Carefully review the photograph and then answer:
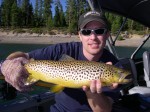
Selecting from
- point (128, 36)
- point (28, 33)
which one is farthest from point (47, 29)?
point (128, 36)

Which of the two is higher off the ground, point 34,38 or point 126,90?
point 126,90

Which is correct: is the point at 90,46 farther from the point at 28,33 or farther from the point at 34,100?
the point at 28,33

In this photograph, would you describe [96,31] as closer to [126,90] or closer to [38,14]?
[126,90]

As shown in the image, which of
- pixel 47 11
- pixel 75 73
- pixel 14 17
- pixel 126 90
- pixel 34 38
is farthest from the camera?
pixel 47 11

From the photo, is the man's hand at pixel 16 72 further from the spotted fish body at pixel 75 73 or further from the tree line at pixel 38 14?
the tree line at pixel 38 14

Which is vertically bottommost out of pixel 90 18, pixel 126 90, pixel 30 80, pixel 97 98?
pixel 126 90

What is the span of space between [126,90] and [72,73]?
3130mm

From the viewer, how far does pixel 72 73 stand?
331 centimetres

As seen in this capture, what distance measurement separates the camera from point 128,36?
215 feet

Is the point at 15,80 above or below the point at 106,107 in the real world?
above

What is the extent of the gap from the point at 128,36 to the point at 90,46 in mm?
62920

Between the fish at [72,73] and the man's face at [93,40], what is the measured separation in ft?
0.93

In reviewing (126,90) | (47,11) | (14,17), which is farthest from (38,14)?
(126,90)

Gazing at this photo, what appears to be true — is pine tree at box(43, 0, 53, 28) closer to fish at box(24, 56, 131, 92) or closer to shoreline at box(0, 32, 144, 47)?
shoreline at box(0, 32, 144, 47)
